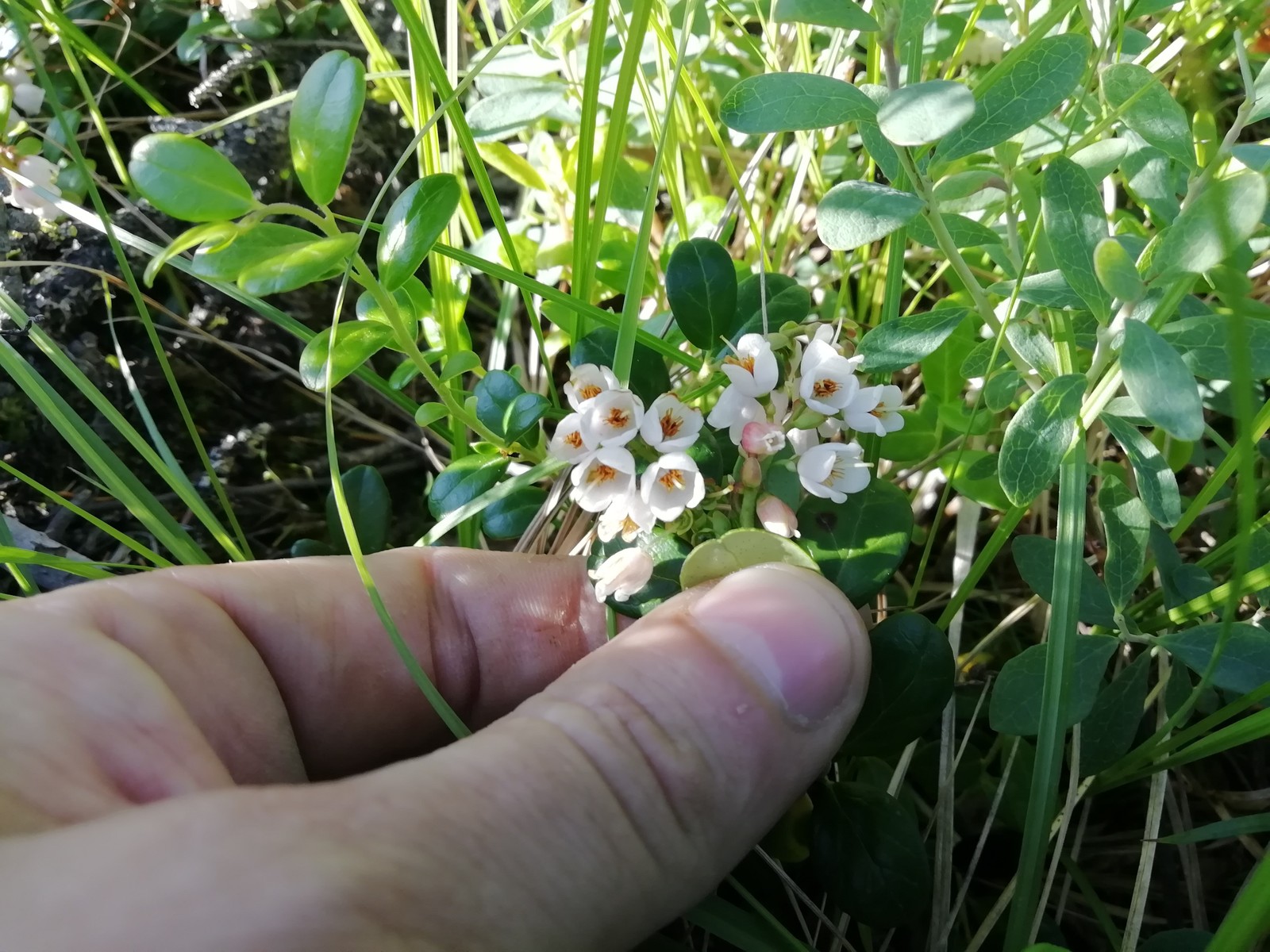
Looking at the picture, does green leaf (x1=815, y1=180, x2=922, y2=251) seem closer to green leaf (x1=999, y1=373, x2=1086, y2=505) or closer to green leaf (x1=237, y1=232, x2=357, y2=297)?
green leaf (x1=999, y1=373, x2=1086, y2=505)

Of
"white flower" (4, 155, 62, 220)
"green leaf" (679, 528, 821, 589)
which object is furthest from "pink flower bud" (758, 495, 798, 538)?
"white flower" (4, 155, 62, 220)

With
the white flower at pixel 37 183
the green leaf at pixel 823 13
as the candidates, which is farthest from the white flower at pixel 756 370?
the white flower at pixel 37 183

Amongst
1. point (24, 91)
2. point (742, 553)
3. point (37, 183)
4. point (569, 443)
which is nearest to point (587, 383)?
point (569, 443)

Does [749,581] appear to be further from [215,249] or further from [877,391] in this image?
[215,249]

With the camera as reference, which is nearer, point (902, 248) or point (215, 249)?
point (215, 249)

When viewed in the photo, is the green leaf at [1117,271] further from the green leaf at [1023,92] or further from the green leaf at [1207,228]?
the green leaf at [1023,92]

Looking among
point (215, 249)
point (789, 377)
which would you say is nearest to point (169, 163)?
point (215, 249)
